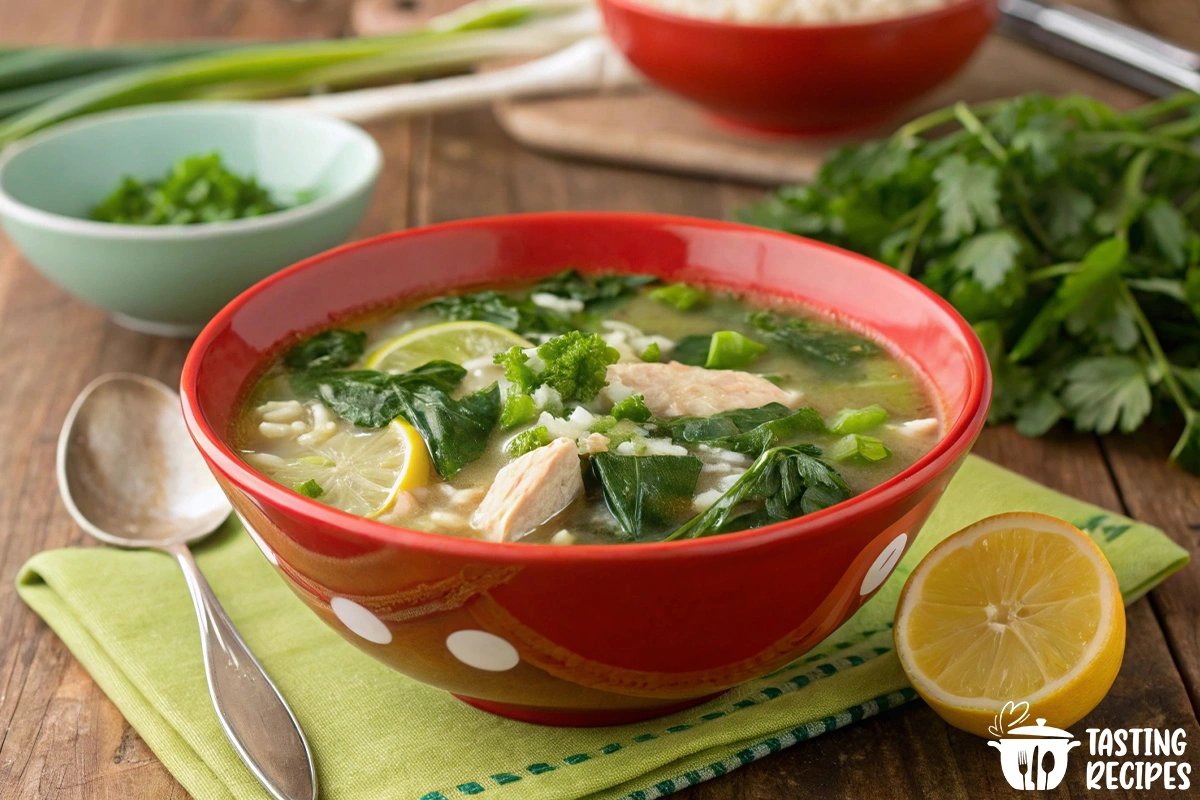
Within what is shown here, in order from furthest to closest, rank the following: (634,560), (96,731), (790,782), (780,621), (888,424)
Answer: (888,424)
(96,731)
(790,782)
(780,621)
(634,560)

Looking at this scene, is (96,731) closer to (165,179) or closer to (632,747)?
(632,747)

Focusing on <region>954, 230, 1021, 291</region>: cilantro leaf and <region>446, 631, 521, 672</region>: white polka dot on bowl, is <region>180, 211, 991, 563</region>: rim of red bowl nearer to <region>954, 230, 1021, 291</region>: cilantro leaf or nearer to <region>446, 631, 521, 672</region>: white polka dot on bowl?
<region>446, 631, 521, 672</region>: white polka dot on bowl

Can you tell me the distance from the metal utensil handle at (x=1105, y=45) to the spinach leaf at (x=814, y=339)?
2.63 meters

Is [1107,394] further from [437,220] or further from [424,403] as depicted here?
[437,220]

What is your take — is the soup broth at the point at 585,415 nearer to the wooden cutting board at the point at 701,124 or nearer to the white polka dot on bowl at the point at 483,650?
the white polka dot on bowl at the point at 483,650

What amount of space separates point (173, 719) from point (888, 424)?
1.46 metres

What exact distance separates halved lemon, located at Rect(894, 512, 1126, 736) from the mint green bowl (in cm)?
230

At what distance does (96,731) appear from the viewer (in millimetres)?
2279

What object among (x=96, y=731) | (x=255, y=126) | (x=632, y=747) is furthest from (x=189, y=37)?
(x=632, y=747)

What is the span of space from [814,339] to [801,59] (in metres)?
2.03

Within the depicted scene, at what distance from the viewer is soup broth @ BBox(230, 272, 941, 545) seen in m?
2.11

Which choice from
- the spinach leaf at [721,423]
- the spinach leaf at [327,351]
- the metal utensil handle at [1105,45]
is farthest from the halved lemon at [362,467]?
the metal utensil handle at [1105,45]

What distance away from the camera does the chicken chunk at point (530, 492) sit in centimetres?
204

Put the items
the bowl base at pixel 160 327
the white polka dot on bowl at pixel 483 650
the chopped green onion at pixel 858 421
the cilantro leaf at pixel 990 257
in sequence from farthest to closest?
the bowl base at pixel 160 327 → the cilantro leaf at pixel 990 257 → the chopped green onion at pixel 858 421 → the white polka dot on bowl at pixel 483 650
